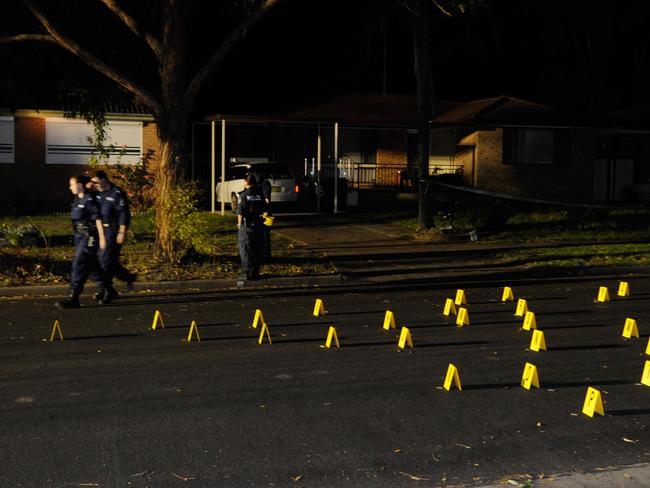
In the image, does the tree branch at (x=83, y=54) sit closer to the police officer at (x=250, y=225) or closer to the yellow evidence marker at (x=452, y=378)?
the police officer at (x=250, y=225)

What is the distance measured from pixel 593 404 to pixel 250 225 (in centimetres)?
939

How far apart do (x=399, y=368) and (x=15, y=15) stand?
1359cm

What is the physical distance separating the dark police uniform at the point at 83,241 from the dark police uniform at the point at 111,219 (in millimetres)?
164

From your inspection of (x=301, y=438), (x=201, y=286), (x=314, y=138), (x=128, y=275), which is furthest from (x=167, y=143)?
(x=314, y=138)

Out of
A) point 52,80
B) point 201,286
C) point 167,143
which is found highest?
point 52,80

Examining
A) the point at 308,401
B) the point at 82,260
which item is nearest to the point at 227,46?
the point at 82,260

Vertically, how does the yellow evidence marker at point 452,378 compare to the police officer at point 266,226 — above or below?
below

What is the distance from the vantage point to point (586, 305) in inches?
555

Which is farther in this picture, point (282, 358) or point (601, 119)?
point (601, 119)

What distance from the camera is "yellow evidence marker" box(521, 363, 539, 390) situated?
855 cm

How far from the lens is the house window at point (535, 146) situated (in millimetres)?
34250

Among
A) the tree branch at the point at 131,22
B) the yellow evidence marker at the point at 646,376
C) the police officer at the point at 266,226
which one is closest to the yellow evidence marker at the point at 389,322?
the yellow evidence marker at the point at 646,376

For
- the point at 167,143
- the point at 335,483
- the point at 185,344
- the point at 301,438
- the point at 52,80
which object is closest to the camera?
the point at 335,483

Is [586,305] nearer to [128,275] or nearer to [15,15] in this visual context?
[128,275]
